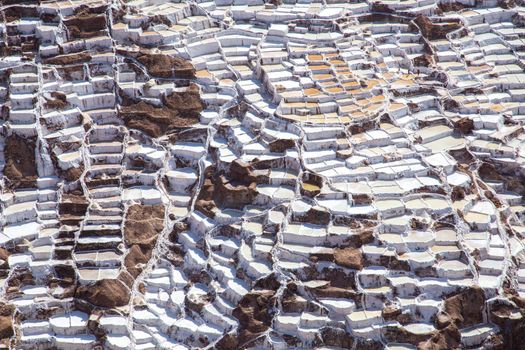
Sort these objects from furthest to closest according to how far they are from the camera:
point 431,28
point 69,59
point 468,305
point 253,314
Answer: point 431,28, point 69,59, point 253,314, point 468,305

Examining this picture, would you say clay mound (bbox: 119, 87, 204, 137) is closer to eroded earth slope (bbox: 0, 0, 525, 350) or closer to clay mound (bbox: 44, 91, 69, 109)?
eroded earth slope (bbox: 0, 0, 525, 350)

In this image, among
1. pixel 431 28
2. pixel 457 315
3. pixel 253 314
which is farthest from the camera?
pixel 431 28

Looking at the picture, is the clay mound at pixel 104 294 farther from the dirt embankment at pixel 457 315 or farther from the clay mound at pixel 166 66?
the dirt embankment at pixel 457 315

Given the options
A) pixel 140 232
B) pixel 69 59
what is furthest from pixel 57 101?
pixel 140 232

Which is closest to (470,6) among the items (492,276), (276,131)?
(276,131)

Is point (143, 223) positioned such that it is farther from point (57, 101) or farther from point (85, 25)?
point (85, 25)

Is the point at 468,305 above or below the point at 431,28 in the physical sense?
below

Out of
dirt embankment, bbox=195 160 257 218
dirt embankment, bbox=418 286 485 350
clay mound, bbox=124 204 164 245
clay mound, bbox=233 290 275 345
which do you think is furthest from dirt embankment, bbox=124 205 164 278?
dirt embankment, bbox=418 286 485 350
